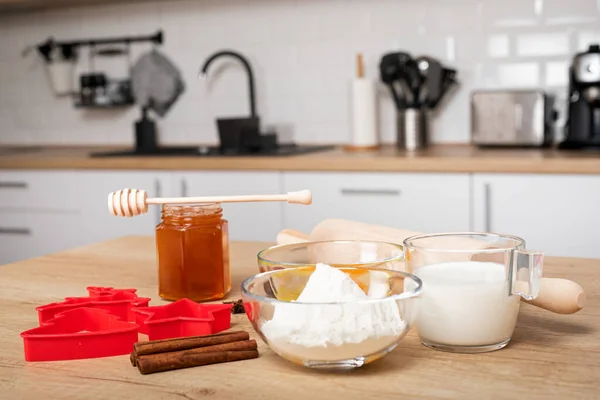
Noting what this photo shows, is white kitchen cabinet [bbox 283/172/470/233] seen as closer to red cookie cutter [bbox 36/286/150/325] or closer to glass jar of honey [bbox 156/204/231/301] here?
glass jar of honey [bbox 156/204/231/301]

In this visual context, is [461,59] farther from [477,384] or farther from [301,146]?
[477,384]

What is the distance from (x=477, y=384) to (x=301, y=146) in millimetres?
2801

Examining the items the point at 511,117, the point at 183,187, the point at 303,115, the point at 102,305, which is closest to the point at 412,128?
the point at 511,117

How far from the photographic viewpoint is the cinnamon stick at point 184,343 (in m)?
0.86

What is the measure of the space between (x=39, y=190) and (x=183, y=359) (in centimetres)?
265

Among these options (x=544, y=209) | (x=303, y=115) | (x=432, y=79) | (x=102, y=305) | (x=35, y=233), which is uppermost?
(x=432, y=79)

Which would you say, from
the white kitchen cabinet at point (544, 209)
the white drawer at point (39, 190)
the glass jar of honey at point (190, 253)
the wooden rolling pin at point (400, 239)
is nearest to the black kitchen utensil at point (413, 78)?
the white kitchen cabinet at point (544, 209)

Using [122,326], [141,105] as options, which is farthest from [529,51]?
[122,326]

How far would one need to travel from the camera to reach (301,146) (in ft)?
11.6

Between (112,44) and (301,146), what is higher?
(112,44)

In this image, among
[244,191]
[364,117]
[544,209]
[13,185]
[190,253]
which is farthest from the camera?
[13,185]

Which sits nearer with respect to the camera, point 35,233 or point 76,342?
point 76,342

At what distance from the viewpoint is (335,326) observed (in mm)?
777

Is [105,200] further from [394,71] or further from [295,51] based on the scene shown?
[394,71]
